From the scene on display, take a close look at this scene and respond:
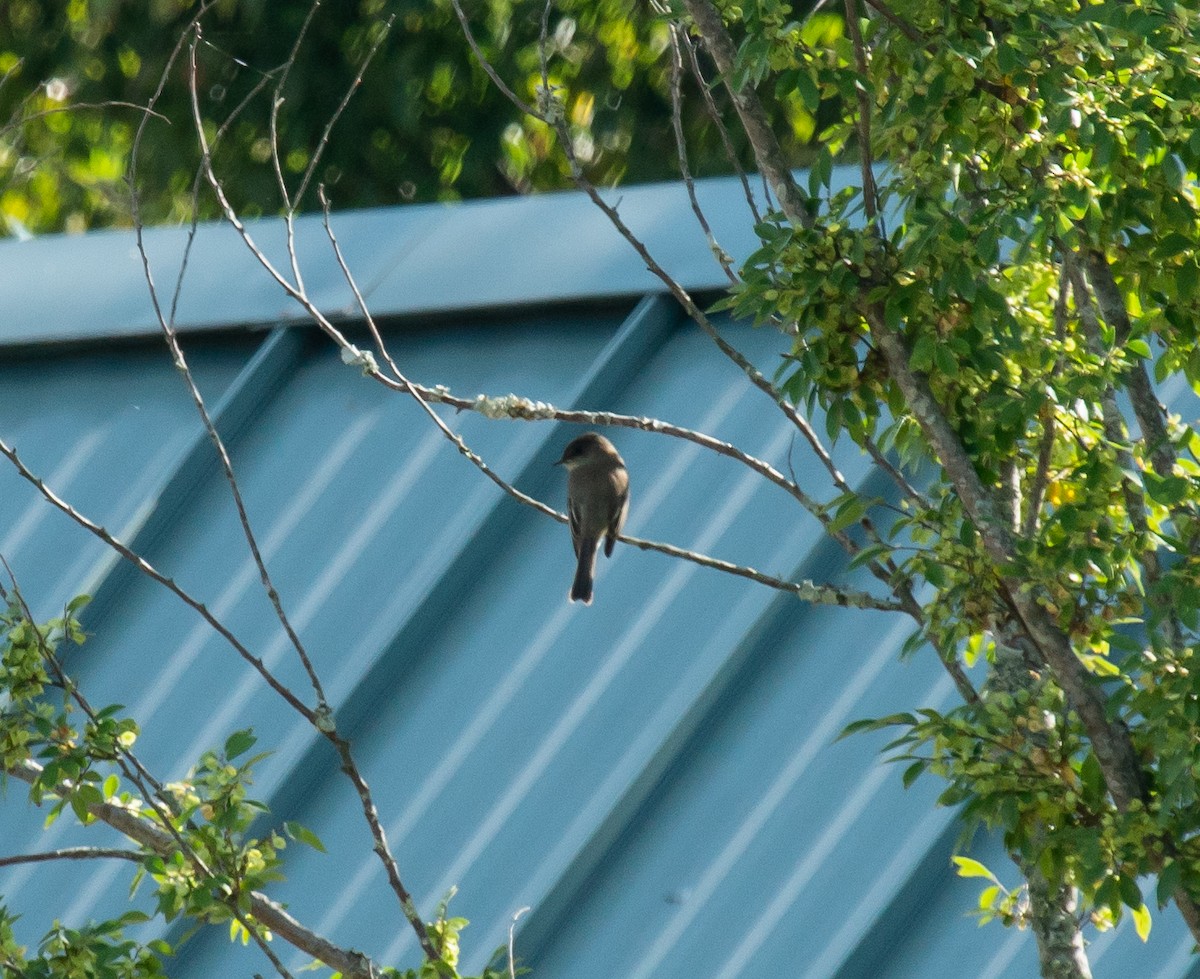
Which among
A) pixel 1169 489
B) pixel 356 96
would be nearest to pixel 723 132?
pixel 1169 489

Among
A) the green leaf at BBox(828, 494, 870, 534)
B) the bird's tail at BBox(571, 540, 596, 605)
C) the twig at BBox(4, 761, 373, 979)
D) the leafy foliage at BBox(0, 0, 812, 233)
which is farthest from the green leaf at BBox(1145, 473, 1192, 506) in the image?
the leafy foliage at BBox(0, 0, 812, 233)

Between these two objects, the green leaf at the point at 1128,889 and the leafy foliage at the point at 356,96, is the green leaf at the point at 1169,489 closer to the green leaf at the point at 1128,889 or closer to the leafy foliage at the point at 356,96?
the green leaf at the point at 1128,889

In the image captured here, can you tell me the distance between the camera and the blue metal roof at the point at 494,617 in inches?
204

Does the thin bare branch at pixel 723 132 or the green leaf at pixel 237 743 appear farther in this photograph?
the thin bare branch at pixel 723 132

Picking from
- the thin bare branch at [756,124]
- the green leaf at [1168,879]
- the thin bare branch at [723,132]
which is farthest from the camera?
the thin bare branch at [723,132]

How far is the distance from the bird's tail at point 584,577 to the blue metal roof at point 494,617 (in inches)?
2.8

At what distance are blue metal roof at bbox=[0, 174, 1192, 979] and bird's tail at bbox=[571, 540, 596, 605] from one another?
0.07 m

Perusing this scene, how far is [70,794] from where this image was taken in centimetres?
345

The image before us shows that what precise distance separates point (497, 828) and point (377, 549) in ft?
3.77

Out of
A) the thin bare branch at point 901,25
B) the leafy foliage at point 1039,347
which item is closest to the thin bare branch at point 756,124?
the leafy foliage at point 1039,347

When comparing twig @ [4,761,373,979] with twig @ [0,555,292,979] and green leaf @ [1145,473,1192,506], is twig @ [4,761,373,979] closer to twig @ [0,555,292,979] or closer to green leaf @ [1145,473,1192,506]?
twig @ [0,555,292,979]

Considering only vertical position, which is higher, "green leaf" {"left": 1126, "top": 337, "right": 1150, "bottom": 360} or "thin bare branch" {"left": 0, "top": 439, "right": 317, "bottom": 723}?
"green leaf" {"left": 1126, "top": 337, "right": 1150, "bottom": 360}

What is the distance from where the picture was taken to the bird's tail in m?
5.69

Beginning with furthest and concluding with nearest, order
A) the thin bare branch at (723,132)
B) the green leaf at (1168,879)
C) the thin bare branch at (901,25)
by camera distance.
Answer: the thin bare branch at (723,132), the thin bare branch at (901,25), the green leaf at (1168,879)
